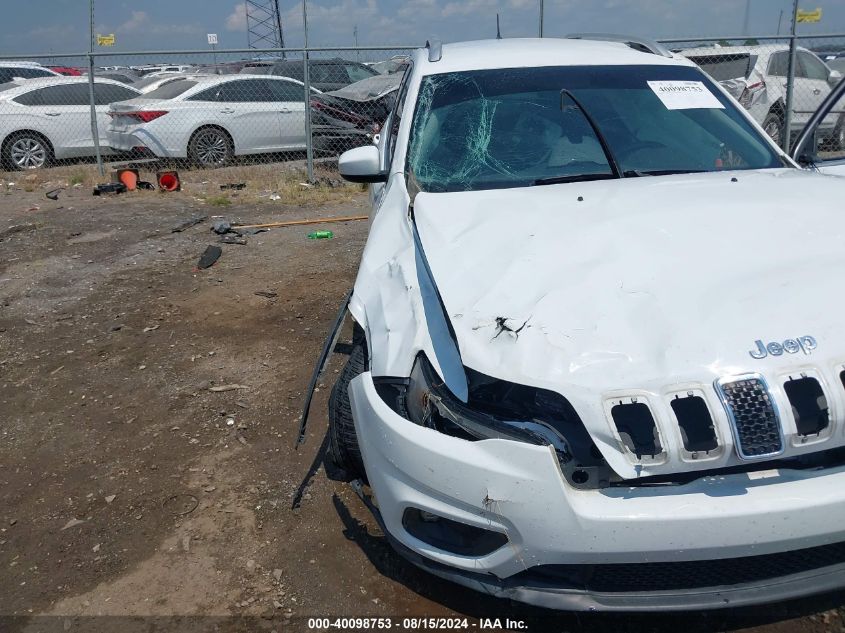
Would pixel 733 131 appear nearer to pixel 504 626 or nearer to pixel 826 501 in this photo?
pixel 826 501

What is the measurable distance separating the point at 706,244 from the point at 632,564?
1.05m

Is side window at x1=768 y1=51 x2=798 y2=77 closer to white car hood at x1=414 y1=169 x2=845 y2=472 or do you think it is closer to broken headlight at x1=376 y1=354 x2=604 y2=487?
white car hood at x1=414 y1=169 x2=845 y2=472

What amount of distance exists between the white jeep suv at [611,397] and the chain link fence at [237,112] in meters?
7.92

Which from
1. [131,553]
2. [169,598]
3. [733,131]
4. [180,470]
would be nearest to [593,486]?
[169,598]

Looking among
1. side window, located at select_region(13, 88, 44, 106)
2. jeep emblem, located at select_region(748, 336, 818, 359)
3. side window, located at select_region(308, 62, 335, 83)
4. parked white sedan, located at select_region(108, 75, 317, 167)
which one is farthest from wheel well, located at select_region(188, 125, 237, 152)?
jeep emblem, located at select_region(748, 336, 818, 359)

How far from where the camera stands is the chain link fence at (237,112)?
32.2ft

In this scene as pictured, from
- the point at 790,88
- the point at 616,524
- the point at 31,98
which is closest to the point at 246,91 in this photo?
the point at 31,98

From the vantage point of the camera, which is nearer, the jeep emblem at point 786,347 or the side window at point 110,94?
the jeep emblem at point 786,347

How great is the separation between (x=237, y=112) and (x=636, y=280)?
10.6 metres

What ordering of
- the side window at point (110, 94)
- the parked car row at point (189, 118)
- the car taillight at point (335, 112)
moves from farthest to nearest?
the side window at point (110, 94) → the parked car row at point (189, 118) → the car taillight at point (335, 112)

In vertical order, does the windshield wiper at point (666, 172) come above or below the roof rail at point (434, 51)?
below

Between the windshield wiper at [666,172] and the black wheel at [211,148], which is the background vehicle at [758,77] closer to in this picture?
the black wheel at [211,148]

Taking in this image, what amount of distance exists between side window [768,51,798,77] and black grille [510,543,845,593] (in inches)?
382

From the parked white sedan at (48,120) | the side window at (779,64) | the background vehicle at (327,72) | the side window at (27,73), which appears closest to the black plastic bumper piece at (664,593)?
the side window at (779,64)
